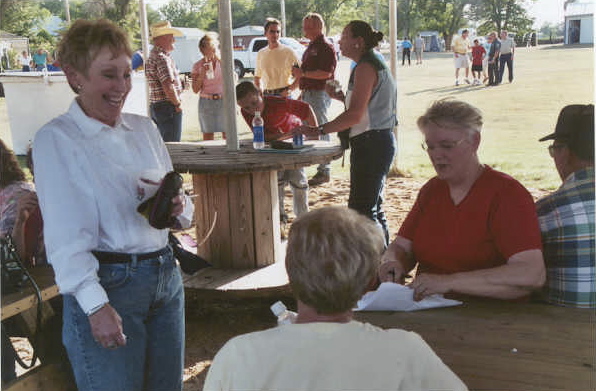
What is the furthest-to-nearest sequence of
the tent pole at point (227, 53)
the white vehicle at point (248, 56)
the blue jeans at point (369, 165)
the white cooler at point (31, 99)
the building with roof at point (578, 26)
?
the building with roof at point (578, 26) → the white vehicle at point (248, 56) → the white cooler at point (31, 99) → the blue jeans at point (369, 165) → the tent pole at point (227, 53)

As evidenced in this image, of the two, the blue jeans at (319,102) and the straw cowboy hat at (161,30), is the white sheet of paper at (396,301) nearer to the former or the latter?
the blue jeans at (319,102)

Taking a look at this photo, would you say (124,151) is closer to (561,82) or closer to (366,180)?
(366,180)

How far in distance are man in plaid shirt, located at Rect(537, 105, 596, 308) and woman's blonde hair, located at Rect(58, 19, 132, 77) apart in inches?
59.6

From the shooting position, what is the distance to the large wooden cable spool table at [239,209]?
4.11 meters

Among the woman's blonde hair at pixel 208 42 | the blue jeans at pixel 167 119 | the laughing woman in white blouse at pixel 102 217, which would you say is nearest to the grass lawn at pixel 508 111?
the laughing woman in white blouse at pixel 102 217

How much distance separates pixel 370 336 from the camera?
49.9 inches

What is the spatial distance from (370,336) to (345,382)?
103 mm

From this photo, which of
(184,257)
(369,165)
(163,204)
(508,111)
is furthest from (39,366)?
(508,111)

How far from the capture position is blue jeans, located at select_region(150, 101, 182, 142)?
685 centimetres

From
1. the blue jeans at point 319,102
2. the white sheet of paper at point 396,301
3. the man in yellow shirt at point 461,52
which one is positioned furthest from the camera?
the man in yellow shirt at point 461,52

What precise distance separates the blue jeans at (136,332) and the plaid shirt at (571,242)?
124 centimetres

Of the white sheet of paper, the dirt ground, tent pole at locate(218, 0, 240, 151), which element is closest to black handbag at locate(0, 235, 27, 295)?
the white sheet of paper

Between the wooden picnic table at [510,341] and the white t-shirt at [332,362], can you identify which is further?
the wooden picnic table at [510,341]

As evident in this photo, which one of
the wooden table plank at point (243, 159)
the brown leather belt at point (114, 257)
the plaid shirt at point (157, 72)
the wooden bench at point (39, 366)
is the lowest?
the wooden bench at point (39, 366)
